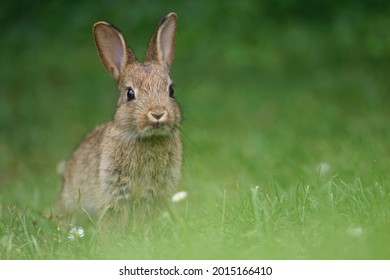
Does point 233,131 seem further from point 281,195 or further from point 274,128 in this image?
point 281,195

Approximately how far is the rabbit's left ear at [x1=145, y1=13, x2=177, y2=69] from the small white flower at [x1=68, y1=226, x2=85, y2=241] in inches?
52.7

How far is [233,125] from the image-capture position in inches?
354

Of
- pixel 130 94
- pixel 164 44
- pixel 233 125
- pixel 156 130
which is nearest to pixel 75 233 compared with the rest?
pixel 156 130

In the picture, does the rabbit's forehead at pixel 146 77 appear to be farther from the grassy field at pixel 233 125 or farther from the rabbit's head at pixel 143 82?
the grassy field at pixel 233 125

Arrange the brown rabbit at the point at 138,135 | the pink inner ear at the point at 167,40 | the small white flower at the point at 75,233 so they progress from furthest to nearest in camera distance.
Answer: the pink inner ear at the point at 167,40 < the brown rabbit at the point at 138,135 < the small white flower at the point at 75,233

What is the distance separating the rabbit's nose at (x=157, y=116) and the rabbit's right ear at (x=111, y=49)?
2.12ft

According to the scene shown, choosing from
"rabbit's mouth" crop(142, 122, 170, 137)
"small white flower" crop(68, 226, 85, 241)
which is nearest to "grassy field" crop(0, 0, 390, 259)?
"small white flower" crop(68, 226, 85, 241)

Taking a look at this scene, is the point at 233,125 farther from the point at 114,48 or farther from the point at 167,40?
the point at 114,48

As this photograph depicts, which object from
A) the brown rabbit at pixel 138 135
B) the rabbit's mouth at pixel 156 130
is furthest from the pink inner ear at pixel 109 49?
the rabbit's mouth at pixel 156 130

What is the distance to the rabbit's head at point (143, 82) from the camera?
517 centimetres

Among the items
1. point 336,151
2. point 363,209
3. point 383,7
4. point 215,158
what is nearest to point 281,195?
point 363,209

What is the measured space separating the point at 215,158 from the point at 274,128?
1044 mm

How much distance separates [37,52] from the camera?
34.8 feet

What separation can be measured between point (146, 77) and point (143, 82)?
5cm
